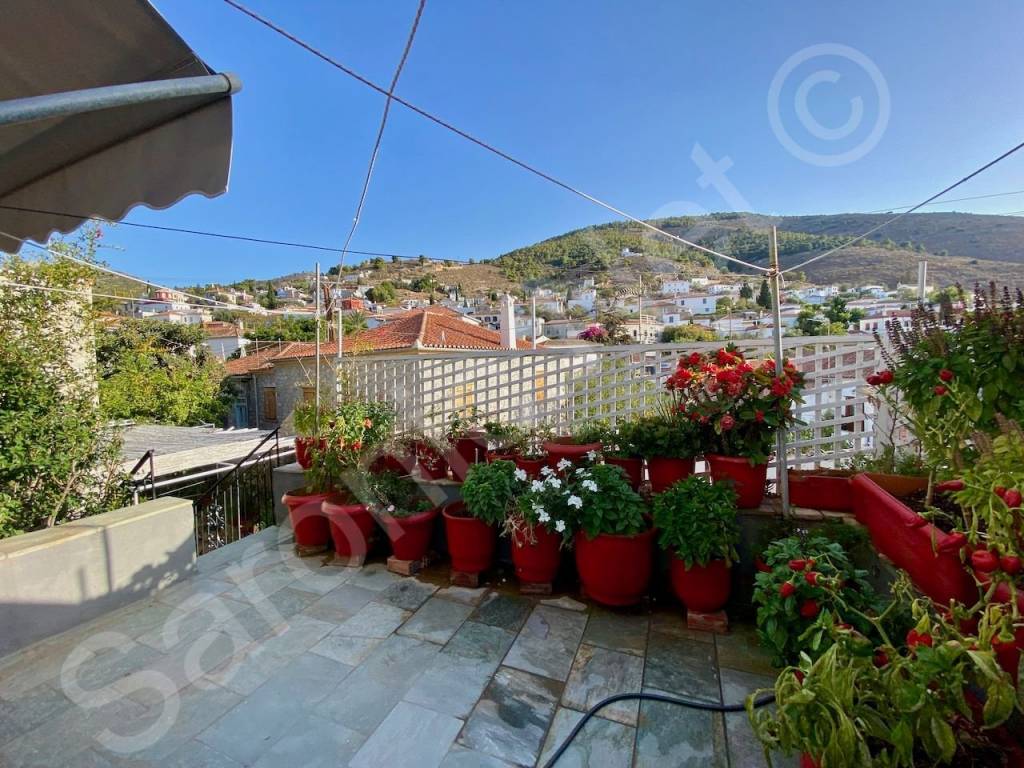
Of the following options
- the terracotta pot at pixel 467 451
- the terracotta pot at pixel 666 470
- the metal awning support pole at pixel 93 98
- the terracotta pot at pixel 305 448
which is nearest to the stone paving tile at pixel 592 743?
the terracotta pot at pixel 666 470

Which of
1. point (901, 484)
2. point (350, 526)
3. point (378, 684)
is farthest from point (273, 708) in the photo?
point (901, 484)

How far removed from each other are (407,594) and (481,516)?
27.0 inches

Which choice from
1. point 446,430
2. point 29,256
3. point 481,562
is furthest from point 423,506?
point 29,256

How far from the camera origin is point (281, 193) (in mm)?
5430

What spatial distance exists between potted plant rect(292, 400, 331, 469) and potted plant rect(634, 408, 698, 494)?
256 centimetres

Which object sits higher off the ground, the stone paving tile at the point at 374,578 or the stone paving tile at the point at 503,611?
the stone paving tile at the point at 374,578

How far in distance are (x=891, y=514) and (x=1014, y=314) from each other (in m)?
0.89

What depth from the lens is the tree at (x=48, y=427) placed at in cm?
285

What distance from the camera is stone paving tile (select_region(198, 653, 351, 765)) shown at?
1.64 m

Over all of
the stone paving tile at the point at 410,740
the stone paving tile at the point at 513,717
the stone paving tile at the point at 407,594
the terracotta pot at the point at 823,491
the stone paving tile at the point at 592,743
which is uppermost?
the terracotta pot at the point at 823,491

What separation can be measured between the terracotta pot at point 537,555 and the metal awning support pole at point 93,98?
2.35 m

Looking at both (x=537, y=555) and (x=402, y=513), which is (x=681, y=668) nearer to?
(x=537, y=555)

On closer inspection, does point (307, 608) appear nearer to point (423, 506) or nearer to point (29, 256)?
point (423, 506)

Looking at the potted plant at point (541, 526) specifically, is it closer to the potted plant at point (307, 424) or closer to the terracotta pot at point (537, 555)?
the terracotta pot at point (537, 555)
